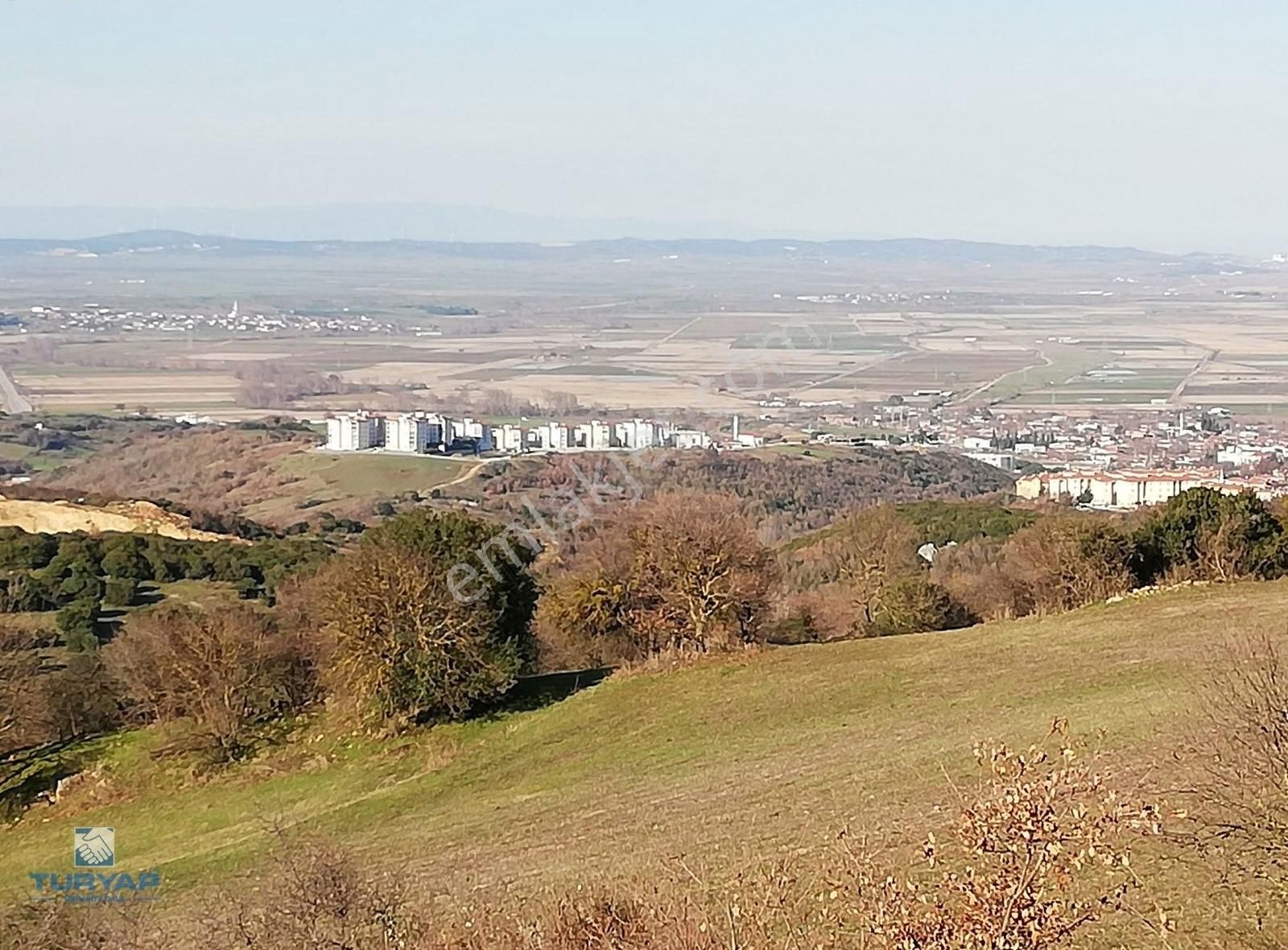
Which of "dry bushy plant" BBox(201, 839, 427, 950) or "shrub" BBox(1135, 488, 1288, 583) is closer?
"dry bushy plant" BBox(201, 839, 427, 950)

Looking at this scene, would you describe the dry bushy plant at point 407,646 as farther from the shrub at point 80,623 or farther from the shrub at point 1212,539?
the shrub at point 1212,539

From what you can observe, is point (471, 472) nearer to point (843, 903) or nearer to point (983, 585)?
point (983, 585)

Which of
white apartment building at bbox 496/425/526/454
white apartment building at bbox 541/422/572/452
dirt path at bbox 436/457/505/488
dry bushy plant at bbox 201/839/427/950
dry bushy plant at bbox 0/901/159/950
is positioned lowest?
dirt path at bbox 436/457/505/488

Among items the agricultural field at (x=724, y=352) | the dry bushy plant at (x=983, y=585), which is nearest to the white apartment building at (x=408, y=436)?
the agricultural field at (x=724, y=352)

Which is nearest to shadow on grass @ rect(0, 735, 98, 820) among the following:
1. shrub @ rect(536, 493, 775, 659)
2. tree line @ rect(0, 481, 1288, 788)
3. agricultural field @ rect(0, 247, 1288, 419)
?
tree line @ rect(0, 481, 1288, 788)

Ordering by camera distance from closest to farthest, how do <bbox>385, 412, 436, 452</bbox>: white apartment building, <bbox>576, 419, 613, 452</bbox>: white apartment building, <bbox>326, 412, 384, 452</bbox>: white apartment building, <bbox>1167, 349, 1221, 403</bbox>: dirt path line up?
1. <bbox>576, 419, 613, 452</bbox>: white apartment building
2. <bbox>326, 412, 384, 452</bbox>: white apartment building
3. <bbox>385, 412, 436, 452</bbox>: white apartment building
4. <bbox>1167, 349, 1221, 403</bbox>: dirt path

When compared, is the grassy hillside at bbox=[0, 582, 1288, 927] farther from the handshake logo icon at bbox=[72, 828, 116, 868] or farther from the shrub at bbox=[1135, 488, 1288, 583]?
the shrub at bbox=[1135, 488, 1288, 583]

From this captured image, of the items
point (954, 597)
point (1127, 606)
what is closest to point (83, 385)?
point (954, 597)

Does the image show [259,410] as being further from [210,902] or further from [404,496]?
[210,902]

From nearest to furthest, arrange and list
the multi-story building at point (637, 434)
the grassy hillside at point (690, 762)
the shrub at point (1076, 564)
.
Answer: the grassy hillside at point (690, 762) → the shrub at point (1076, 564) → the multi-story building at point (637, 434)
